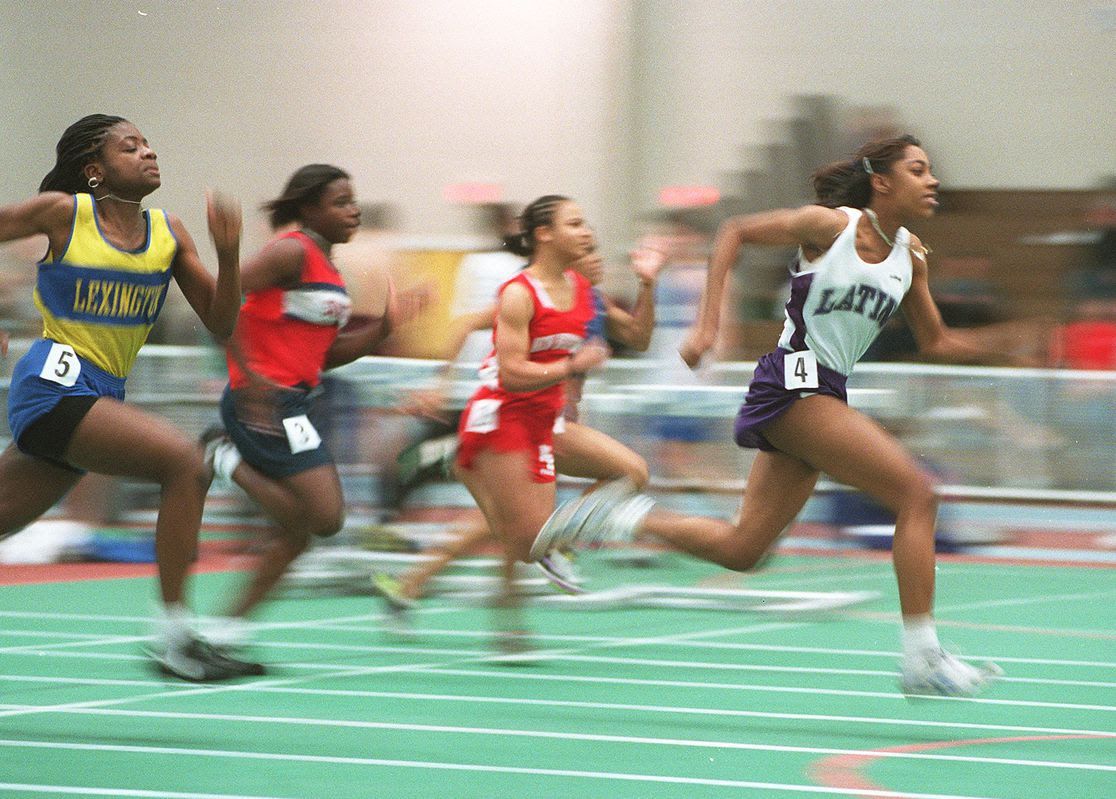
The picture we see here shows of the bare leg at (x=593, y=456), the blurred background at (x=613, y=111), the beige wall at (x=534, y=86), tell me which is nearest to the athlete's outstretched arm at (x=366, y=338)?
the bare leg at (x=593, y=456)

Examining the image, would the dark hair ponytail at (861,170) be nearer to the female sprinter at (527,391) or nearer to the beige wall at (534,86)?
the female sprinter at (527,391)

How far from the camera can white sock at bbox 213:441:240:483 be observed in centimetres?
680

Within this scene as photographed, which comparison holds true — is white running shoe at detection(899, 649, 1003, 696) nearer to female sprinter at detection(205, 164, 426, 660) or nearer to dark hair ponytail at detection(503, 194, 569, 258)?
female sprinter at detection(205, 164, 426, 660)

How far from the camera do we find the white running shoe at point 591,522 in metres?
6.60

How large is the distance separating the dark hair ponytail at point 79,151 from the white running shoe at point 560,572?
9.80ft

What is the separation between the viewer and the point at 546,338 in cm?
692

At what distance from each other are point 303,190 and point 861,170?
2.05 m

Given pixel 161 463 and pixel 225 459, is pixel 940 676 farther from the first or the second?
pixel 225 459

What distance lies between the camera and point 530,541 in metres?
6.74

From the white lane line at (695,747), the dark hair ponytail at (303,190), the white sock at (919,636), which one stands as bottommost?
the white lane line at (695,747)

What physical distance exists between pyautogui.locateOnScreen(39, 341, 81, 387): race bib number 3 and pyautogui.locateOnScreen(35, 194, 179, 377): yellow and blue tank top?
0.10ft

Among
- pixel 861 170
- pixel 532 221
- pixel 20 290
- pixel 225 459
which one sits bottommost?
pixel 20 290

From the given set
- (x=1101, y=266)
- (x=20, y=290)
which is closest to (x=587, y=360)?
(x=20, y=290)

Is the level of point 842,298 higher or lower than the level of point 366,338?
higher
